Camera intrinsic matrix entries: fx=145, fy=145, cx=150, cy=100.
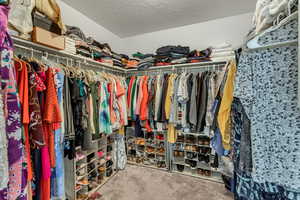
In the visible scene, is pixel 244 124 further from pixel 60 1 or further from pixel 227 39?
pixel 60 1

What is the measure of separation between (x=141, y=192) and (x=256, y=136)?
164 cm

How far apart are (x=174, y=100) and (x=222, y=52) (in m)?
0.88

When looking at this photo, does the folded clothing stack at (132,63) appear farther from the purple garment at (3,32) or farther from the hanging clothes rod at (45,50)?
the purple garment at (3,32)

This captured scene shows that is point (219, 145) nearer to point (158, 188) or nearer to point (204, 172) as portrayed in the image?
point (158, 188)

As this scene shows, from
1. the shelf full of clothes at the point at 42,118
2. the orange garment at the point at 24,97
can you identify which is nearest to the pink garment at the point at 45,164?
the shelf full of clothes at the point at 42,118

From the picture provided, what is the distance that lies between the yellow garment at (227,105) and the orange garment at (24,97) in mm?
1246

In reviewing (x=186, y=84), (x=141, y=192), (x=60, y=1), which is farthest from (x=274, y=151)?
(x=60, y=1)

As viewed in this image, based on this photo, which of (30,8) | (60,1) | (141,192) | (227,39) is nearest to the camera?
(30,8)

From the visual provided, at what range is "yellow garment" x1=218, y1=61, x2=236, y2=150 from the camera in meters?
0.95

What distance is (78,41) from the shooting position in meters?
1.60

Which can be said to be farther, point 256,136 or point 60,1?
point 60,1

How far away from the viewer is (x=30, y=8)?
3.52 feet

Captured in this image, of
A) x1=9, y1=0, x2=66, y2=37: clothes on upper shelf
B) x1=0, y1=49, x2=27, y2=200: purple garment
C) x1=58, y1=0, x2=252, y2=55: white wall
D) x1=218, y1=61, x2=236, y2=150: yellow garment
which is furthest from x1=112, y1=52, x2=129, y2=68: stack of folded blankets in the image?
x1=218, y1=61, x2=236, y2=150: yellow garment

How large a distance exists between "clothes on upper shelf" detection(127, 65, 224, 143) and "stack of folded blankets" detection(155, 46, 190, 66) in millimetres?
274
